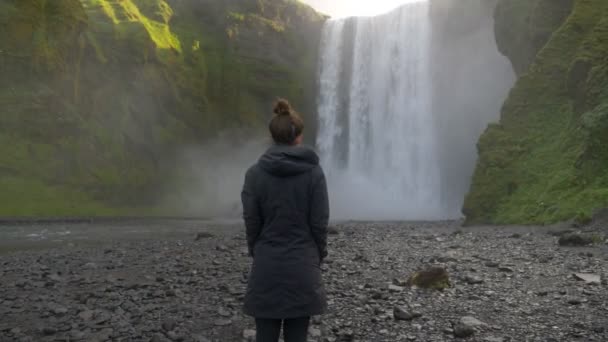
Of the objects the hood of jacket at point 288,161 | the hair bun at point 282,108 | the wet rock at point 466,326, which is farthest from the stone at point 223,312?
the hair bun at point 282,108

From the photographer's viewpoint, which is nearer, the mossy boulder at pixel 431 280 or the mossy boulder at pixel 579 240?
the mossy boulder at pixel 431 280

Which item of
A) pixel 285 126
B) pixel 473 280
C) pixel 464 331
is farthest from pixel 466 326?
pixel 285 126

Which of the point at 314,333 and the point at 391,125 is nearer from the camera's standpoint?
the point at 314,333

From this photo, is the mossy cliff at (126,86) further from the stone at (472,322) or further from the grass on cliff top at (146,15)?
the stone at (472,322)

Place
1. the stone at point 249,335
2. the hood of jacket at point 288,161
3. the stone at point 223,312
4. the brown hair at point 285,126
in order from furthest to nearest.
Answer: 1. the stone at point 223,312
2. the stone at point 249,335
3. the brown hair at point 285,126
4. the hood of jacket at point 288,161

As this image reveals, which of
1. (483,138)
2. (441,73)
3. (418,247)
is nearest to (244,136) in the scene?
(441,73)

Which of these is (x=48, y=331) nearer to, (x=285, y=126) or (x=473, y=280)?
(x=285, y=126)

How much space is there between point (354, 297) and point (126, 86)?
185ft

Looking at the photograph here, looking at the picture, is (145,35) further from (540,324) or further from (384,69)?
(540,324)

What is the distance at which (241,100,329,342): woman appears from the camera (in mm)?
4441

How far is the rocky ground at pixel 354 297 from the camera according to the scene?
7.47 metres

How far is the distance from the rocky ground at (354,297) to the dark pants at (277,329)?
117 inches

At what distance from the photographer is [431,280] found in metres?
9.66

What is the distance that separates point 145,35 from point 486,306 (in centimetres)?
6091
